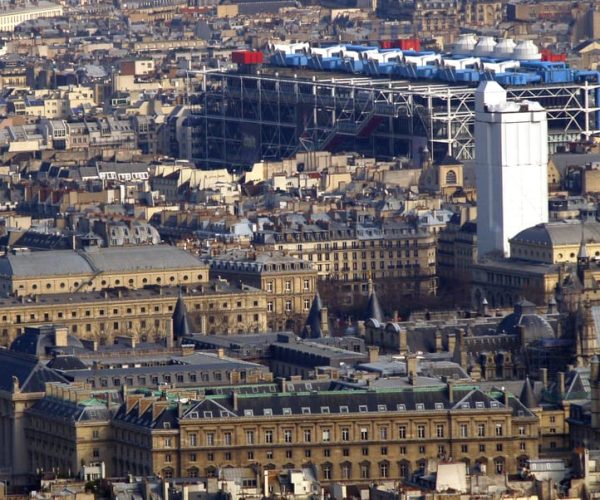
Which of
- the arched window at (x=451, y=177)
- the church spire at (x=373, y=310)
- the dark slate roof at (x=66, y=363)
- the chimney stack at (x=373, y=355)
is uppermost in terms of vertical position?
the dark slate roof at (x=66, y=363)

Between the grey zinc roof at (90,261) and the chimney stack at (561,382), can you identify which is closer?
the chimney stack at (561,382)

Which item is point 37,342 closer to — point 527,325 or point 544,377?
point 527,325

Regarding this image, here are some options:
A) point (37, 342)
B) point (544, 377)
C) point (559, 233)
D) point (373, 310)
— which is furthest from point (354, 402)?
point (559, 233)

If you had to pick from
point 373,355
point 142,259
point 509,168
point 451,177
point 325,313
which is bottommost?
point 451,177

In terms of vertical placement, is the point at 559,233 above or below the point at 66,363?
below

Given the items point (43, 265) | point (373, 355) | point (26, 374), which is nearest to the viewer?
point (26, 374)

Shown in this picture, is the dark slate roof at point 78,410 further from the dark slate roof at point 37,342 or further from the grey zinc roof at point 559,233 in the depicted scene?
the grey zinc roof at point 559,233

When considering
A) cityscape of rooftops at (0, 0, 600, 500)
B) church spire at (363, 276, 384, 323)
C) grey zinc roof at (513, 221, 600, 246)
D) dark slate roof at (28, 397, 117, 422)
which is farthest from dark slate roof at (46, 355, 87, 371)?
grey zinc roof at (513, 221, 600, 246)

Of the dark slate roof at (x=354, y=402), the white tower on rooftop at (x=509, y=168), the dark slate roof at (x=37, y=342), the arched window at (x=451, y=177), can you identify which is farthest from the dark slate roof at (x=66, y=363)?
Result: the arched window at (x=451, y=177)
